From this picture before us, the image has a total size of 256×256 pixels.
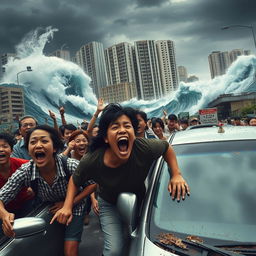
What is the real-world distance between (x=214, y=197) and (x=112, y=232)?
2.68 feet

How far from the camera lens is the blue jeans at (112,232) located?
83.2 inches

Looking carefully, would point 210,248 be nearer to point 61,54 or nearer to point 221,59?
point 61,54

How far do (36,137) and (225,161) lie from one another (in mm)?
1503

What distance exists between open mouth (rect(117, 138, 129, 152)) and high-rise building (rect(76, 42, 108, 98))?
4018 inches

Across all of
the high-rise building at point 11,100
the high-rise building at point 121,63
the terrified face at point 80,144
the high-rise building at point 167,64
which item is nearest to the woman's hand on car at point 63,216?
the terrified face at point 80,144

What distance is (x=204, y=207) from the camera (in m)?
1.87

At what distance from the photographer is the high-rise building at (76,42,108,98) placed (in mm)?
104188

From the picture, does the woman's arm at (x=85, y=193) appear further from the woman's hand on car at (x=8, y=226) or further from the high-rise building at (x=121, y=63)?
the high-rise building at (x=121, y=63)

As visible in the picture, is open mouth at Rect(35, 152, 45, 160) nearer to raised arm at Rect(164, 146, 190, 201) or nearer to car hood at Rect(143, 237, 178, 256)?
raised arm at Rect(164, 146, 190, 201)

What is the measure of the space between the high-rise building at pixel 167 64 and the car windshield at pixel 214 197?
9829 centimetres

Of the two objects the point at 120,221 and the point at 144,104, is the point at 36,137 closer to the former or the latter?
the point at 120,221

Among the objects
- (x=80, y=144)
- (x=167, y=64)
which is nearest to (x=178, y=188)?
(x=80, y=144)

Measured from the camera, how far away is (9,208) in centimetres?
261

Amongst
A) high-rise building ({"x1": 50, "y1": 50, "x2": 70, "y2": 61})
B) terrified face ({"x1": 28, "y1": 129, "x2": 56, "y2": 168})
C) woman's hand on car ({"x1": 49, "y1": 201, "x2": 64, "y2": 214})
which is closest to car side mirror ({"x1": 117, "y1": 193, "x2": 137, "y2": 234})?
woman's hand on car ({"x1": 49, "y1": 201, "x2": 64, "y2": 214})
